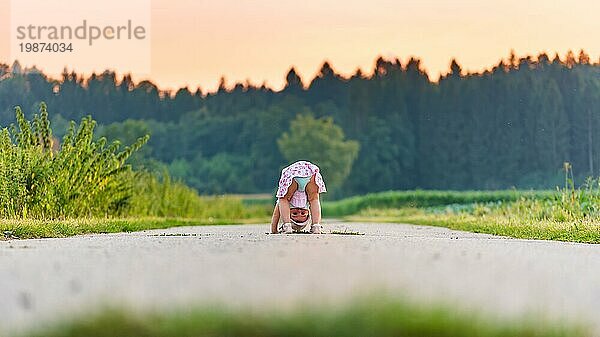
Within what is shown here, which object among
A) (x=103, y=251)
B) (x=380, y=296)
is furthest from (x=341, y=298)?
(x=103, y=251)

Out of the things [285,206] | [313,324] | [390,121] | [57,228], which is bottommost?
[313,324]

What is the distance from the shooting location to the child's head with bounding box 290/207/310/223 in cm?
906

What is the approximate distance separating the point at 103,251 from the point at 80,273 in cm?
117

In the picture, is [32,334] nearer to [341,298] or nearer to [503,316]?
[341,298]

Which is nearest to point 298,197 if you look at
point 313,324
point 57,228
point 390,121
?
point 57,228

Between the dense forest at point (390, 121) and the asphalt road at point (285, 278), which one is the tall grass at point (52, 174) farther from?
the dense forest at point (390, 121)

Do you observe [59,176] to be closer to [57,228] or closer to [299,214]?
[57,228]

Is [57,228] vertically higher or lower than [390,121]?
lower

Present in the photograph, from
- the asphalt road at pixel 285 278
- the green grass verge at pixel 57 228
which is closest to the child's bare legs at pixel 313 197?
the green grass verge at pixel 57 228

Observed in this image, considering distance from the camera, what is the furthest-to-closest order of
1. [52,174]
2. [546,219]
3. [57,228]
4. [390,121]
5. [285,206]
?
[390,121] → [546,219] → [52,174] → [285,206] → [57,228]

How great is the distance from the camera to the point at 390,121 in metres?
33.5

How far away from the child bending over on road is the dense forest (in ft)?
67.7

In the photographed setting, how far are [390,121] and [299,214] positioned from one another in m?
24.7

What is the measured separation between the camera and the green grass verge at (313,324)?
3273mm
